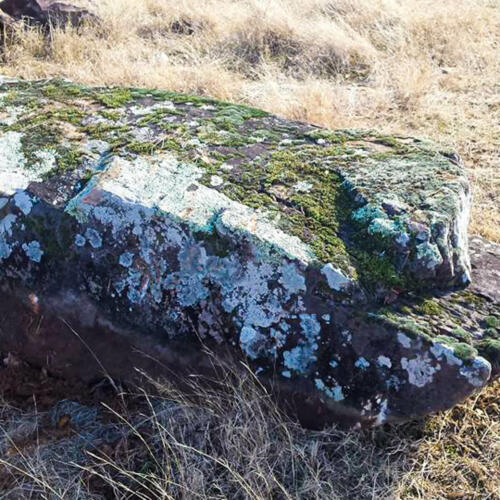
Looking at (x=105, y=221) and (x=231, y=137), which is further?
(x=231, y=137)

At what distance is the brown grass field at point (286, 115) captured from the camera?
2371mm

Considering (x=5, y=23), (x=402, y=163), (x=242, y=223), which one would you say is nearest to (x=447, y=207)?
(x=402, y=163)

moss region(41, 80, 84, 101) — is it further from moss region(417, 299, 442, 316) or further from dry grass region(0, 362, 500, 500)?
moss region(417, 299, 442, 316)

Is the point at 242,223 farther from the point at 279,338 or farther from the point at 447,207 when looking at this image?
the point at 447,207

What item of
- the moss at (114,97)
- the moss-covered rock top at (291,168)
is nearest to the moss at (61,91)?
the moss-covered rock top at (291,168)

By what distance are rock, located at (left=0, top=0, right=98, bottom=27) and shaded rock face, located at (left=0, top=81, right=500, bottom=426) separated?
4.28 m

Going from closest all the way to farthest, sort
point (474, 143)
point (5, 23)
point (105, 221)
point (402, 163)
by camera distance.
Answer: point (105, 221) → point (402, 163) → point (474, 143) → point (5, 23)

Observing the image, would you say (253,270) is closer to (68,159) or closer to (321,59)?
(68,159)

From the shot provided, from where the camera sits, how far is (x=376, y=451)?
250 cm

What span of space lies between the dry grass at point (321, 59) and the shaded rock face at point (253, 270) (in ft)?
5.91

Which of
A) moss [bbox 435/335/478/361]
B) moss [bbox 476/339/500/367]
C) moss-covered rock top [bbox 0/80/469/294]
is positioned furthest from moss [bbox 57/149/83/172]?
moss [bbox 476/339/500/367]

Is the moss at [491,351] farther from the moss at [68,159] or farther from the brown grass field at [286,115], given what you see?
the moss at [68,159]

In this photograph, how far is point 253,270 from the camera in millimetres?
2457

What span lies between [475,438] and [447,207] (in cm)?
96
